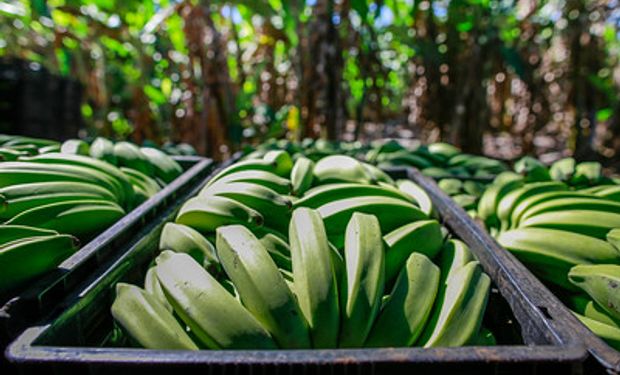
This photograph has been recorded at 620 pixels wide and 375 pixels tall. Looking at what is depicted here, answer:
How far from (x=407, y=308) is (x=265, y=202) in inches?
20.8

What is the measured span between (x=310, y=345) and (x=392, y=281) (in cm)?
38

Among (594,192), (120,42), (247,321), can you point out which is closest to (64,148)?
(247,321)

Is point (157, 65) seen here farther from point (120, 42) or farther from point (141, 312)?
point (141, 312)

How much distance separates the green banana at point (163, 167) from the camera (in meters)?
2.13

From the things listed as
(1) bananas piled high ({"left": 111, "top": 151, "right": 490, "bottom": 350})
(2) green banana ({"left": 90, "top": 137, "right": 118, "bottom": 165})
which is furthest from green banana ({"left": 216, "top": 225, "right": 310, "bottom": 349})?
(2) green banana ({"left": 90, "top": 137, "right": 118, "bottom": 165})

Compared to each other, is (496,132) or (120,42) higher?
(120,42)

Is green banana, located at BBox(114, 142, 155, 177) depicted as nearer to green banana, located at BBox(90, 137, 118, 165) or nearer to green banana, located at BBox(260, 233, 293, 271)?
green banana, located at BBox(90, 137, 118, 165)

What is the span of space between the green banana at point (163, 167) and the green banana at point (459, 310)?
4.91 ft

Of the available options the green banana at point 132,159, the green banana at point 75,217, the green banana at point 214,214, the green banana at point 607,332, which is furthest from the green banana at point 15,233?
the green banana at point 607,332

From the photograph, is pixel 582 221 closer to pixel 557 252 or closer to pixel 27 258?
pixel 557 252

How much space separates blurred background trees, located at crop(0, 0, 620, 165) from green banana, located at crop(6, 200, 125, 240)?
128 inches

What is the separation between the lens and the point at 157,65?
5934 mm

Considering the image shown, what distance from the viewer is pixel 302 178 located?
5.08 feet

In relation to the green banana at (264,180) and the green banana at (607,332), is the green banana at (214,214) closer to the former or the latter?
the green banana at (264,180)
